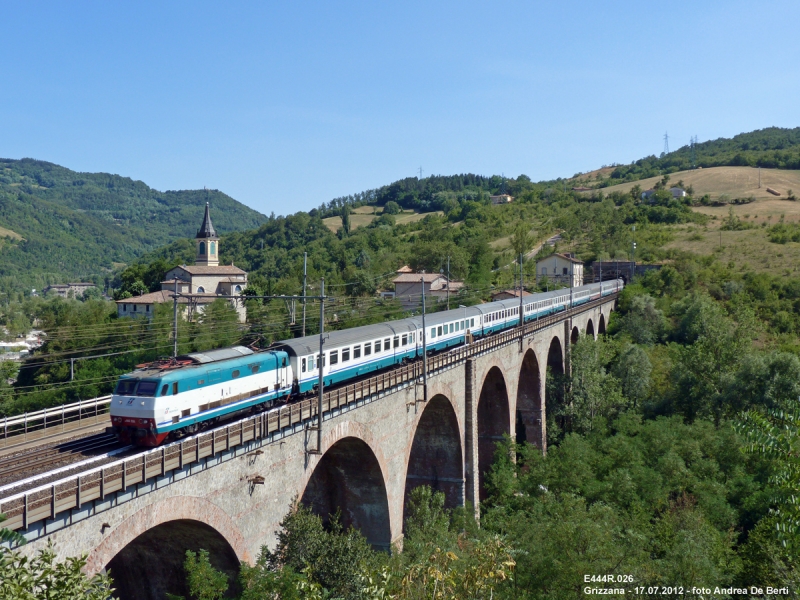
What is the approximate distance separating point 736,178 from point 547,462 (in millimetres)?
131424

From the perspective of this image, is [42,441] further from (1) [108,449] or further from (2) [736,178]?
(2) [736,178]

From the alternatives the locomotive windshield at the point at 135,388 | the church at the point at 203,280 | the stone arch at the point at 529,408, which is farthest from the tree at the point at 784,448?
the church at the point at 203,280

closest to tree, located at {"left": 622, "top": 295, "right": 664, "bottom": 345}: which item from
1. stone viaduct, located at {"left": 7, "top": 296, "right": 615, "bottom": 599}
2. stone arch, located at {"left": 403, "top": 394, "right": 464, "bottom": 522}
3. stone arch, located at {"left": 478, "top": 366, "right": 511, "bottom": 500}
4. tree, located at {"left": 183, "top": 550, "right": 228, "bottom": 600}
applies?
stone viaduct, located at {"left": 7, "top": 296, "right": 615, "bottom": 599}

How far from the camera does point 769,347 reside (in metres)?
61.3

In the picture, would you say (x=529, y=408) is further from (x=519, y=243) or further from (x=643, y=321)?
(x=519, y=243)

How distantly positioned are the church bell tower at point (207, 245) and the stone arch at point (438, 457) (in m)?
59.7

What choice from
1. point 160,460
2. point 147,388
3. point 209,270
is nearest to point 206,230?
point 209,270

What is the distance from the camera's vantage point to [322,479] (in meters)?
26.8

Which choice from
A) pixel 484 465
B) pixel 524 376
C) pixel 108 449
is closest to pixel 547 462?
pixel 484 465

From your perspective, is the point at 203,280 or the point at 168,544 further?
the point at 203,280

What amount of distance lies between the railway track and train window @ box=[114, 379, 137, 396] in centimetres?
135

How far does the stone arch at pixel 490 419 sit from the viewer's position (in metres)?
41.8

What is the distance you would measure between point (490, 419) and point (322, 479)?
1799 centimetres

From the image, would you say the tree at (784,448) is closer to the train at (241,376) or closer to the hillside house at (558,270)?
the train at (241,376)
